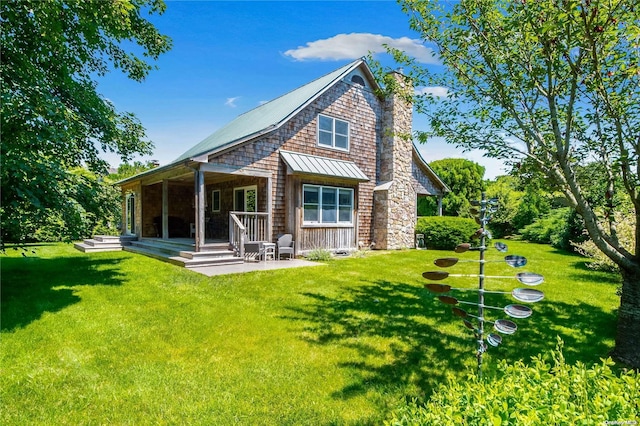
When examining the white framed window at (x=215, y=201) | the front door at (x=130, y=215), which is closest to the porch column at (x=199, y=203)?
the white framed window at (x=215, y=201)

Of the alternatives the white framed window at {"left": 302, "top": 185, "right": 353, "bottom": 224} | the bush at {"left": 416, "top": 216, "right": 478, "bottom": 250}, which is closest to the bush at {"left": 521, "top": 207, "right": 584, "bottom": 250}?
the bush at {"left": 416, "top": 216, "right": 478, "bottom": 250}

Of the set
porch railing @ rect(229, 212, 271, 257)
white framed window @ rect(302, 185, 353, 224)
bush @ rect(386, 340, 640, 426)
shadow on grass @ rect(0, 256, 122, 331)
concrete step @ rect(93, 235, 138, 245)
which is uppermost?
white framed window @ rect(302, 185, 353, 224)

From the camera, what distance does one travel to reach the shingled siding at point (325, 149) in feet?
37.4

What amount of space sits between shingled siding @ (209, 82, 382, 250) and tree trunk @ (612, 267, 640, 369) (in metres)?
9.15

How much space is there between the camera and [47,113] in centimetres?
554

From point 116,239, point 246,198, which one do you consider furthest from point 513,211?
point 116,239

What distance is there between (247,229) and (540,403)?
10.4m

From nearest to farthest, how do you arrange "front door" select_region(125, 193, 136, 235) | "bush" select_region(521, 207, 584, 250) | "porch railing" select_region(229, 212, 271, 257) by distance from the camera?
"porch railing" select_region(229, 212, 271, 257) → "bush" select_region(521, 207, 584, 250) → "front door" select_region(125, 193, 136, 235)

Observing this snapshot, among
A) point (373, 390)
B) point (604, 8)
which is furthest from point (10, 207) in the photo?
point (604, 8)

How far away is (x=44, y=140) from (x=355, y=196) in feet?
34.1

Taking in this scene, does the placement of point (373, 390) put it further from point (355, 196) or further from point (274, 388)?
point (355, 196)

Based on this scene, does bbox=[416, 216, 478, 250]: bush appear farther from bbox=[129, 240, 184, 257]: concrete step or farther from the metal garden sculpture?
the metal garden sculpture

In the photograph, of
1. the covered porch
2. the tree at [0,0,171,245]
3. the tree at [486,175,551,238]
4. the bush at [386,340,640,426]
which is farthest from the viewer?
the tree at [486,175,551,238]

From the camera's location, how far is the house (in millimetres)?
11250
